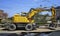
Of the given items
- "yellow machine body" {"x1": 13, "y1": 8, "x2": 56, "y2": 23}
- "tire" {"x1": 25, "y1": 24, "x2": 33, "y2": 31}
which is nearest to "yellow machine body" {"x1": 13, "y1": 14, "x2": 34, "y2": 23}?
"yellow machine body" {"x1": 13, "y1": 8, "x2": 56, "y2": 23}

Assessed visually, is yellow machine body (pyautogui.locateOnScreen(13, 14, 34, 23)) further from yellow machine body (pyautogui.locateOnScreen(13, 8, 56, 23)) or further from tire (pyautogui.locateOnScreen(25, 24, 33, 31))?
tire (pyautogui.locateOnScreen(25, 24, 33, 31))

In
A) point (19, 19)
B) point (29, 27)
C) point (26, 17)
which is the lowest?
point (29, 27)

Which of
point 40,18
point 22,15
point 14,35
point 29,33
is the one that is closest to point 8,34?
point 14,35

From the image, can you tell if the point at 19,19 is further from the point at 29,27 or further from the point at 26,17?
the point at 29,27

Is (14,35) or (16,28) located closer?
(14,35)

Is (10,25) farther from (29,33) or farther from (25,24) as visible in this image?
(29,33)

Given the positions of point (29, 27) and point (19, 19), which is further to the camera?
point (29, 27)

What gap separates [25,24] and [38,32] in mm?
2701

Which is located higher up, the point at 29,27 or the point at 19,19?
the point at 19,19

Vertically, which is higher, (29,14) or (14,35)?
(29,14)

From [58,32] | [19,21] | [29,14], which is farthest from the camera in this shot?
[29,14]

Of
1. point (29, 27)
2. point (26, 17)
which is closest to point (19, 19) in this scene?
point (26, 17)

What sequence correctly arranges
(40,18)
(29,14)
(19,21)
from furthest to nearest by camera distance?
(40,18)
(29,14)
(19,21)

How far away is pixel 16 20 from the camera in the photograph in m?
16.0
